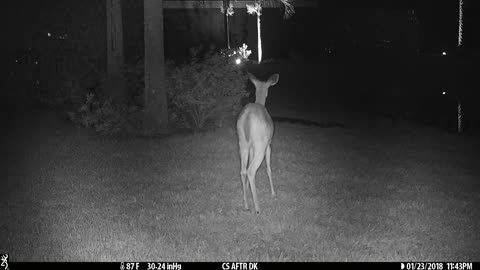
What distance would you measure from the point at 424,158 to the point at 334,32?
32.0 m

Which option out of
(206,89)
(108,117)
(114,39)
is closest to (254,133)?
(206,89)

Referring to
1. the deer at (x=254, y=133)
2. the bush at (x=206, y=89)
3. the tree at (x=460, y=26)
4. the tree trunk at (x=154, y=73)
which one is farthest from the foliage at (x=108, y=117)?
the tree at (x=460, y=26)

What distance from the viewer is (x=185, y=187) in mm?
7758

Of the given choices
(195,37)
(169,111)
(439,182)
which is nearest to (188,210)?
(439,182)

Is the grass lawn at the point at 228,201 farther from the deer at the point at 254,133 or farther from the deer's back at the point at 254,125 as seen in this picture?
the deer's back at the point at 254,125

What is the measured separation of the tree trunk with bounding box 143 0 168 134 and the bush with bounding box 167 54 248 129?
52 cm

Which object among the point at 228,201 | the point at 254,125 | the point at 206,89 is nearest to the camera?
the point at 254,125

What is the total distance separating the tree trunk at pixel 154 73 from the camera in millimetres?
12000

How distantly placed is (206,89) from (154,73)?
3.65ft

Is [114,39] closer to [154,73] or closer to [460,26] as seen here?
[154,73]

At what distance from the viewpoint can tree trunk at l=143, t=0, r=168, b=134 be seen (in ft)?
39.4

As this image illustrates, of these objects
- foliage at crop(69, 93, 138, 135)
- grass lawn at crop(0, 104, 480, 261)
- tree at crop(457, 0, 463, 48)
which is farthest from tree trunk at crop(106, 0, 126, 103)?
tree at crop(457, 0, 463, 48)

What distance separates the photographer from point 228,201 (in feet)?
23.0

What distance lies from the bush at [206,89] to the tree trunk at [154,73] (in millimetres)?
525
